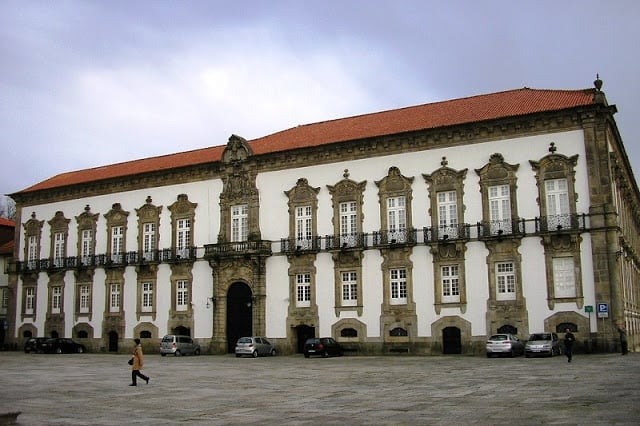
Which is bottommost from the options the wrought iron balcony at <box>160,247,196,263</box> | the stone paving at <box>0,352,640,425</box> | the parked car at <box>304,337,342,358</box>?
the stone paving at <box>0,352,640,425</box>

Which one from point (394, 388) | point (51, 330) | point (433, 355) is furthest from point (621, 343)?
point (51, 330)

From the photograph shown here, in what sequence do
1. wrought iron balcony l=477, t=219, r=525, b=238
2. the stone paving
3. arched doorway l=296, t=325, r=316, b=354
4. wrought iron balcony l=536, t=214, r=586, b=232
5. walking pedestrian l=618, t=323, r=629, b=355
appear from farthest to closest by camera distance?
arched doorway l=296, t=325, r=316, b=354, wrought iron balcony l=477, t=219, r=525, b=238, wrought iron balcony l=536, t=214, r=586, b=232, walking pedestrian l=618, t=323, r=629, b=355, the stone paving

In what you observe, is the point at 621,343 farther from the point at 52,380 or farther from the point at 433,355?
the point at 52,380

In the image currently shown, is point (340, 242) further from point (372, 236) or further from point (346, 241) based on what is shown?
point (372, 236)

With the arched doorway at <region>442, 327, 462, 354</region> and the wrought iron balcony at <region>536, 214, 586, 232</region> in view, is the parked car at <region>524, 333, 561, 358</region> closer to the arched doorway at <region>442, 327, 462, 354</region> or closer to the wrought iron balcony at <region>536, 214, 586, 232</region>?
the arched doorway at <region>442, 327, 462, 354</region>

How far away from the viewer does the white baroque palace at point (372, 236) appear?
38.9 metres

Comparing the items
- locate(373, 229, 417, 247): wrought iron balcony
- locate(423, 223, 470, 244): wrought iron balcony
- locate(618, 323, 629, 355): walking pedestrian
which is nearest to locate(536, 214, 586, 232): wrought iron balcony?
locate(423, 223, 470, 244): wrought iron balcony

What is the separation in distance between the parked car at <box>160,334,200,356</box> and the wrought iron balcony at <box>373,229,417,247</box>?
1415 cm

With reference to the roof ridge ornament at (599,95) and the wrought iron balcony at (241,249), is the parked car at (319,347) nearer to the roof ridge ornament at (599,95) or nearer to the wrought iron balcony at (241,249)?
the wrought iron balcony at (241,249)

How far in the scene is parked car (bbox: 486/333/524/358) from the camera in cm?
3650

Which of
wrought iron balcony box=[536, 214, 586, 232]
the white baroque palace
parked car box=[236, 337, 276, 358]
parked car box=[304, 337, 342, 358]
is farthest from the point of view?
parked car box=[236, 337, 276, 358]

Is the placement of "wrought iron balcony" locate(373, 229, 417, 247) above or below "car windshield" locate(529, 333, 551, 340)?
above

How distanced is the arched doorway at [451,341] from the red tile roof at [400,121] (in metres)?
11.8

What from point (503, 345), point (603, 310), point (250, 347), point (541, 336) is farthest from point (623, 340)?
point (250, 347)
